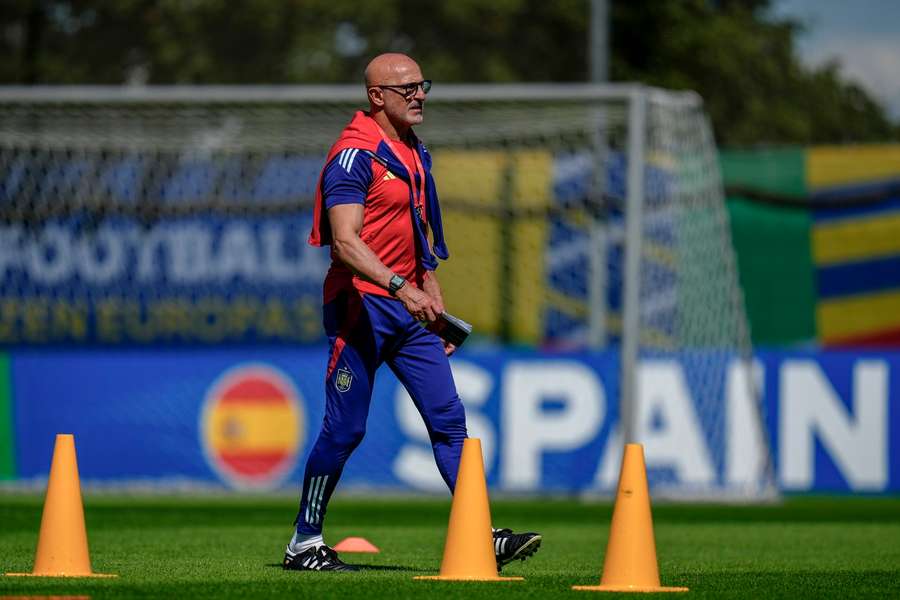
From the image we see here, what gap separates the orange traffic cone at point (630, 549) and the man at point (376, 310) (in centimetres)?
Result: 107

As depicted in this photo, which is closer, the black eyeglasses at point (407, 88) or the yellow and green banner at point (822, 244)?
the black eyeglasses at point (407, 88)

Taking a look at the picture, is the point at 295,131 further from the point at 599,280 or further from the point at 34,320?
the point at 34,320

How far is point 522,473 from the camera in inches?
705

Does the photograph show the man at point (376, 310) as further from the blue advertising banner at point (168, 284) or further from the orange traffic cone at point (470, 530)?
the blue advertising banner at point (168, 284)

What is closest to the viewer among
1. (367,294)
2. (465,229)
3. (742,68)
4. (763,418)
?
(367,294)

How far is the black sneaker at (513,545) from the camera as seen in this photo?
7.90m

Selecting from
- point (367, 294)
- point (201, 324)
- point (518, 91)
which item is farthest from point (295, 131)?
point (367, 294)

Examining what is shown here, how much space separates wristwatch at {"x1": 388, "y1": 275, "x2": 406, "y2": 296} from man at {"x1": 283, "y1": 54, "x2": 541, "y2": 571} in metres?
0.21

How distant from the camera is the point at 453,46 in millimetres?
36000

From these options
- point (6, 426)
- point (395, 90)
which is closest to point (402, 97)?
point (395, 90)

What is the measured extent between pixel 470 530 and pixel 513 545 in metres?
0.37

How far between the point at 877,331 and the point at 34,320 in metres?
10.0

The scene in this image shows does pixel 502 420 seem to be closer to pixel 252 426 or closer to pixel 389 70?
pixel 252 426

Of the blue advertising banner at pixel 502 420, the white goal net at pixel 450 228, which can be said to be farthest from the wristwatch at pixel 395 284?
the blue advertising banner at pixel 502 420
